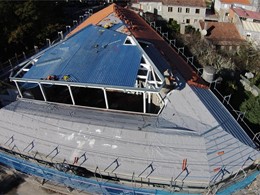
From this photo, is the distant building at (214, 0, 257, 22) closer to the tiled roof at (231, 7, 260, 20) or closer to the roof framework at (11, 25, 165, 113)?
the tiled roof at (231, 7, 260, 20)

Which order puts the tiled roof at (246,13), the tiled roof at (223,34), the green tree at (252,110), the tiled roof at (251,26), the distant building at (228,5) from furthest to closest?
the distant building at (228,5) → the tiled roof at (246,13) → the tiled roof at (223,34) → the tiled roof at (251,26) → the green tree at (252,110)

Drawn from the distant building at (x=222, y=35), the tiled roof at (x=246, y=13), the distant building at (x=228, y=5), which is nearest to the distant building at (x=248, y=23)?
the tiled roof at (x=246, y=13)

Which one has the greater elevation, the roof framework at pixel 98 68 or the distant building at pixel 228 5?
the roof framework at pixel 98 68

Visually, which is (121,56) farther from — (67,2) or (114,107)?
(67,2)

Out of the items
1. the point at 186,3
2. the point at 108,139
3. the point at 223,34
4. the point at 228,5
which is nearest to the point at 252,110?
the point at 108,139

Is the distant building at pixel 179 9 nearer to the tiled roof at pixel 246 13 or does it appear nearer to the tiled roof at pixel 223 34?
the tiled roof at pixel 223 34

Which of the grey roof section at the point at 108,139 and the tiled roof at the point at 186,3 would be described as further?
the tiled roof at the point at 186,3

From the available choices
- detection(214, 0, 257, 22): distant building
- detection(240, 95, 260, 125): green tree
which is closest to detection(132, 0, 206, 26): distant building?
detection(214, 0, 257, 22): distant building
